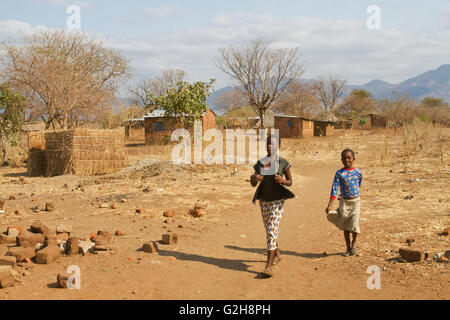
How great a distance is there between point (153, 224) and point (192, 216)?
0.87 meters

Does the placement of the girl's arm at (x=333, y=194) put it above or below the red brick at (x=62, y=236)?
above

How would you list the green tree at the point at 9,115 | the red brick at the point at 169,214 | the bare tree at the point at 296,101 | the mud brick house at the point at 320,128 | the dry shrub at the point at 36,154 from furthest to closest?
the bare tree at the point at 296,101, the mud brick house at the point at 320,128, the green tree at the point at 9,115, the dry shrub at the point at 36,154, the red brick at the point at 169,214

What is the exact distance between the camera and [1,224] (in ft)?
21.2

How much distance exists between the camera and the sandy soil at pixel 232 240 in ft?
12.6

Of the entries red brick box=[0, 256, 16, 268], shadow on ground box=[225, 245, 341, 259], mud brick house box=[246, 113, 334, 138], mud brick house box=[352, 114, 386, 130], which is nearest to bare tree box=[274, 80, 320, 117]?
mud brick house box=[352, 114, 386, 130]

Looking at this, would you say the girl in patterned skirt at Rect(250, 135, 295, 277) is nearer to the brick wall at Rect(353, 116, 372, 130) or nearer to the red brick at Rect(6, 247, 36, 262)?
the red brick at Rect(6, 247, 36, 262)

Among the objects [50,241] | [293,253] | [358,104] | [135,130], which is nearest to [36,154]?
→ [50,241]

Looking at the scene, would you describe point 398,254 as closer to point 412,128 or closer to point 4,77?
point 412,128

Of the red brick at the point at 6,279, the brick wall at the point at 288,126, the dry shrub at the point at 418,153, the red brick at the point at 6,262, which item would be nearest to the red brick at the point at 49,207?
the red brick at the point at 6,262

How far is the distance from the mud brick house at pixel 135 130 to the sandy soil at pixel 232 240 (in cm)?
2295

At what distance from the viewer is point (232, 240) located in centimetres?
577

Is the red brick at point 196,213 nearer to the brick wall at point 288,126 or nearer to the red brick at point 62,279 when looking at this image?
the red brick at point 62,279

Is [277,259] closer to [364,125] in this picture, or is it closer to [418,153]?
[418,153]

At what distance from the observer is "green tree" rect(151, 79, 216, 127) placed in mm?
19000
